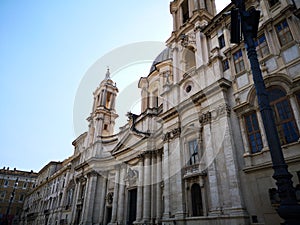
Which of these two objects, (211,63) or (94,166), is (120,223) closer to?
(94,166)

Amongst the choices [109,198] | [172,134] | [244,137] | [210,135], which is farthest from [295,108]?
[109,198]

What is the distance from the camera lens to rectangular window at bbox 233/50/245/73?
46.6 ft

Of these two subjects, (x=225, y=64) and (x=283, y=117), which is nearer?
(x=283, y=117)

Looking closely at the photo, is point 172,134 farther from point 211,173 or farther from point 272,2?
point 272,2

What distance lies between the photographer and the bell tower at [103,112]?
35.3 meters

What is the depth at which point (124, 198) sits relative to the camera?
80.2 feet

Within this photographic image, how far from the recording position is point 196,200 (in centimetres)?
1452

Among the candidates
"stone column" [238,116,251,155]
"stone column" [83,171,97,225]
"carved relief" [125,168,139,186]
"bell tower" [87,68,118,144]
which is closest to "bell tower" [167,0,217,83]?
Answer: "stone column" [238,116,251,155]

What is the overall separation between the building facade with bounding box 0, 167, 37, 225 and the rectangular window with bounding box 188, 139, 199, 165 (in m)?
55.7

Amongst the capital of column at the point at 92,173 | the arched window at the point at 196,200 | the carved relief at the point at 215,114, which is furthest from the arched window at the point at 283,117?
the capital of column at the point at 92,173

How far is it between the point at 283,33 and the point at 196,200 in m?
11.5

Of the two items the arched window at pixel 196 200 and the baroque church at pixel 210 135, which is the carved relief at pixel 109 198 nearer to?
the baroque church at pixel 210 135

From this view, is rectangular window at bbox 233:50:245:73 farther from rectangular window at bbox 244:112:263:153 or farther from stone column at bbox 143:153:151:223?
stone column at bbox 143:153:151:223

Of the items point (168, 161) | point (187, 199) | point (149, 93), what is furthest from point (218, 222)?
Result: point (149, 93)
